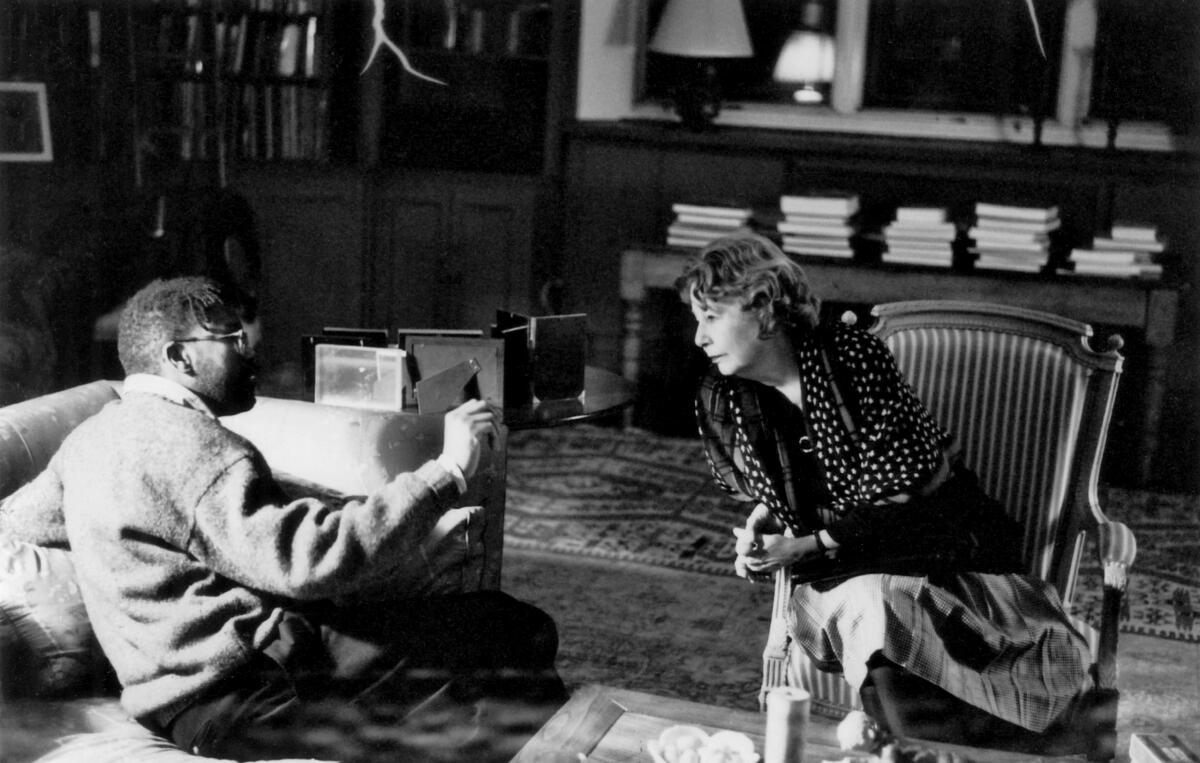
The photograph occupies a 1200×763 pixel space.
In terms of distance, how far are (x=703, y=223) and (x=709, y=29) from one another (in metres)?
0.69

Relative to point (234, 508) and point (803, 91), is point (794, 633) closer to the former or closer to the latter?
point (234, 508)

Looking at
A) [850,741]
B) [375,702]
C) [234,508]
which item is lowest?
[375,702]

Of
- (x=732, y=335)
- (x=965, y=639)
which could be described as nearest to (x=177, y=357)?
(x=732, y=335)

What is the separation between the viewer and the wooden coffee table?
185cm

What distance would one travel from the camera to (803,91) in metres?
5.21

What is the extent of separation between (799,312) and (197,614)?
112 centimetres

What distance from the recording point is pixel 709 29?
5004 millimetres

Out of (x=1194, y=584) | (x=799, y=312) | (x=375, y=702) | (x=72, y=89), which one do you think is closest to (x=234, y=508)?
(x=375, y=702)

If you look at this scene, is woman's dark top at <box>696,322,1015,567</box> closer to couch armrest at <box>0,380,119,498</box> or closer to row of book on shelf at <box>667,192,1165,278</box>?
couch armrest at <box>0,380,119,498</box>

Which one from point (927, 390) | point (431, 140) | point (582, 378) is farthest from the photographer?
point (431, 140)

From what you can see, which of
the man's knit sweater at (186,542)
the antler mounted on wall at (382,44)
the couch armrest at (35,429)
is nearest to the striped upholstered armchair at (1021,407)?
the man's knit sweater at (186,542)

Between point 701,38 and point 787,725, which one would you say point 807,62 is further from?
point 787,725

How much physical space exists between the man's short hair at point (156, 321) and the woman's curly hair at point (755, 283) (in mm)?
837

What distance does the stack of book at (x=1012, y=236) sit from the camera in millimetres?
4645
